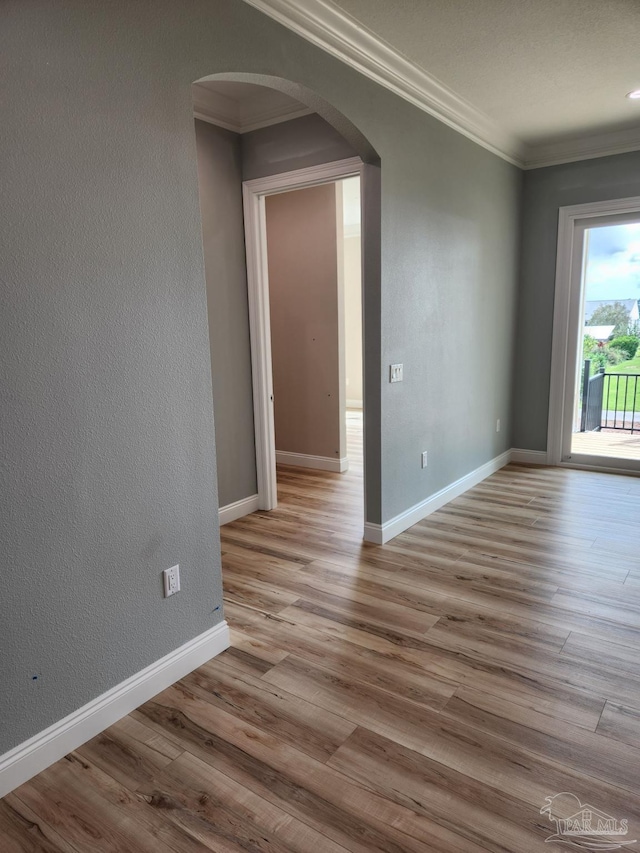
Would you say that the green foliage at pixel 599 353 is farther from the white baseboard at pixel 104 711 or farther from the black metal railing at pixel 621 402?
the white baseboard at pixel 104 711

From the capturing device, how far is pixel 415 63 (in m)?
3.03

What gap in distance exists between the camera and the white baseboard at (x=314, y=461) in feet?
17.1

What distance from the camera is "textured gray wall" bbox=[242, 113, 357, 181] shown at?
3438mm

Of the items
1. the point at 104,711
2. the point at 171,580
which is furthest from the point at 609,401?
the point at 104,711

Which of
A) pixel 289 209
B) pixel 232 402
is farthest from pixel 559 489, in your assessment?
pixel 289 209

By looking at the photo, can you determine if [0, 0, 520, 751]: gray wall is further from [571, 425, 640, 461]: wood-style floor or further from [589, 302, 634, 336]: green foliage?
[571, 425, 640, 461]: wood-style floor

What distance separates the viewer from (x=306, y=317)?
17.0ft

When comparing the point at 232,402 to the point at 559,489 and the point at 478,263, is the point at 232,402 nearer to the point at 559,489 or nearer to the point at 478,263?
the point at 478,263

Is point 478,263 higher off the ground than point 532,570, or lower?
higher

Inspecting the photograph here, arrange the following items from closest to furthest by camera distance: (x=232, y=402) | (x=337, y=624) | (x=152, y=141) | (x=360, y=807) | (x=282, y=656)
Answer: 1. (x=360, y=807)
2. (x=152, y=141)
3. (x=282, y=656)
4. (x=337, y=624)
5. (x=232, y=402)

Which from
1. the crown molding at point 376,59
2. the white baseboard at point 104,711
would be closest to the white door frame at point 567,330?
the crown molding at point 376,59

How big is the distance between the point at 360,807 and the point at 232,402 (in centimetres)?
271

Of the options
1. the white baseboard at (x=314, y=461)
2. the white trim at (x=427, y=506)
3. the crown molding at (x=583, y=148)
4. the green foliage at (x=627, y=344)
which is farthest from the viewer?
the white baseboard at (x=314, y=461)

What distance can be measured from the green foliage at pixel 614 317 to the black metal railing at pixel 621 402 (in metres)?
0.40
